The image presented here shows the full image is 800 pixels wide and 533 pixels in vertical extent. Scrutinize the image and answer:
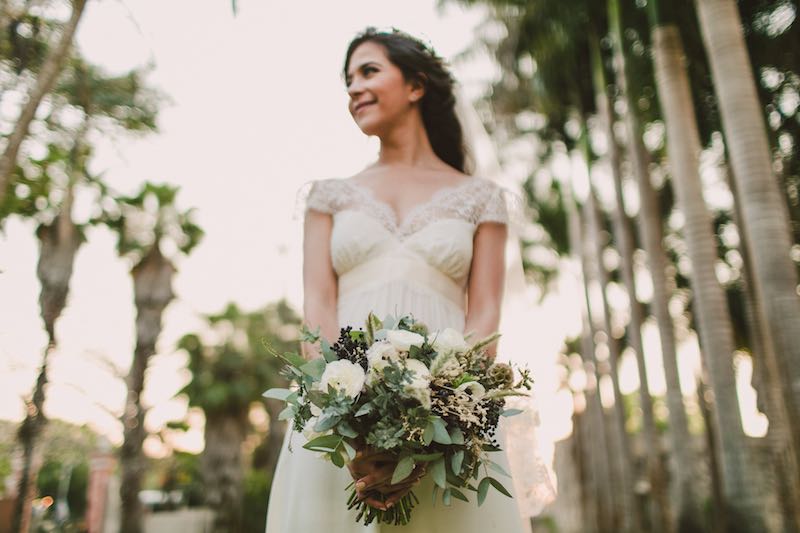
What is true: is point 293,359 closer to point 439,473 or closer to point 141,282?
point 439,473

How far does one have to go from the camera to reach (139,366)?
48.2ft

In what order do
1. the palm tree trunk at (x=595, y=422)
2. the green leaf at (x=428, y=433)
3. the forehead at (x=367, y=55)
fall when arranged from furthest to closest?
the palm tree trunk at (x=595, y=422) → the forehead at (x=367, y=55) → the green leaf at (x=428, y=433)

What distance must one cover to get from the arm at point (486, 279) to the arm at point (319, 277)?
51cm

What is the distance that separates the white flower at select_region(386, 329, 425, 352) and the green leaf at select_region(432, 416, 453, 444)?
8.7 inches

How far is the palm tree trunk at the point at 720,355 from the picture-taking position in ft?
25.6

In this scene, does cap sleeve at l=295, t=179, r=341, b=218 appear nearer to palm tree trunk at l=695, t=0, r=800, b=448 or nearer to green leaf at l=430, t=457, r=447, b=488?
green leaf at l=430, t=457, r=447, b=488

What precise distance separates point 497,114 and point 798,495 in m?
12.7

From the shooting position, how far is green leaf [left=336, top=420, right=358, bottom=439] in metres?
1.71

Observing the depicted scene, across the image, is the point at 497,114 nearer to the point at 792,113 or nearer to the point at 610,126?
the point at 610,126

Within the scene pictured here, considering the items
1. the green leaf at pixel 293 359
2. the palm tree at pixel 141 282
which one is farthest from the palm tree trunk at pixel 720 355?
the palm tree at pixel 141 282

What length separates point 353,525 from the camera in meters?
2.04

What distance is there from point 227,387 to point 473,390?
22.8 metres

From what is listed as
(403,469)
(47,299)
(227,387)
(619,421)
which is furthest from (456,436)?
(227,387)

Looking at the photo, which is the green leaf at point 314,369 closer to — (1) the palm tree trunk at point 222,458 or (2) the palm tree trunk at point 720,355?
(2) the palm tree trunk at point 720,355
